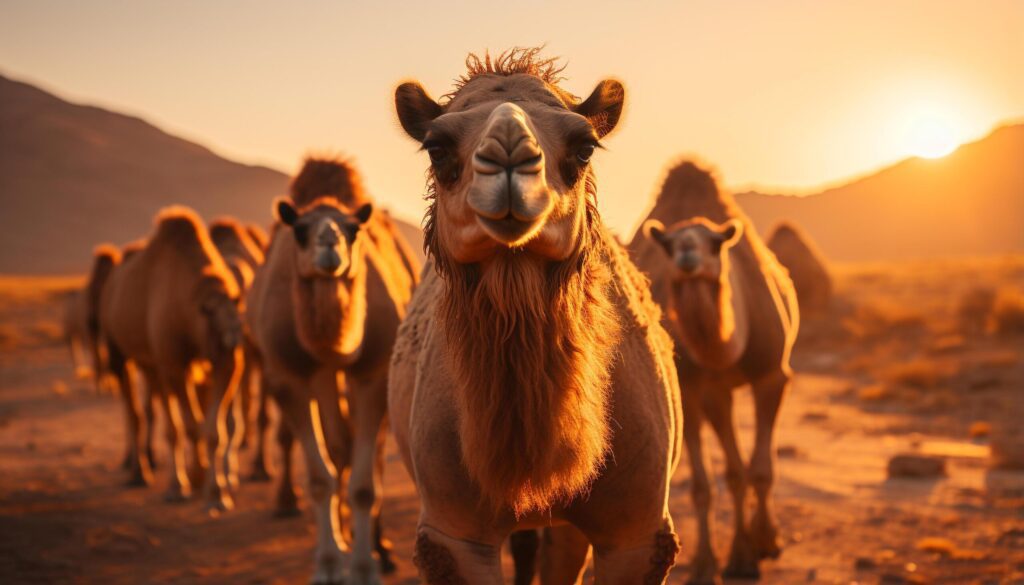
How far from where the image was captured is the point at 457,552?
139 inches

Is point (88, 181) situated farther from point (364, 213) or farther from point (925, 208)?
point (364, 213)

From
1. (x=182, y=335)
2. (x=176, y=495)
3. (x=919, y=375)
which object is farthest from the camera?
(x=919, y=375)

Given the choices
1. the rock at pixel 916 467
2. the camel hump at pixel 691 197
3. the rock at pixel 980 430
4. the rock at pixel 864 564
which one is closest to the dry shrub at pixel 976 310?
the rock at pixel 980 430

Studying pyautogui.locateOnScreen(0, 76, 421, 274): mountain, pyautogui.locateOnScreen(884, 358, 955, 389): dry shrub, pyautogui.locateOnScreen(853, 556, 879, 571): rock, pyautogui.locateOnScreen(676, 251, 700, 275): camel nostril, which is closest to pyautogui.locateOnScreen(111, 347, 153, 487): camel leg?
pyautogui.locateOnScreen(676, 251, 700, 275): camel nostril

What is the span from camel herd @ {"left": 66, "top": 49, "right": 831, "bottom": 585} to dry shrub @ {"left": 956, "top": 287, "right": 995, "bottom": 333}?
51.6ft

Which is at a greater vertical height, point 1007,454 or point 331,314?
point 331,314

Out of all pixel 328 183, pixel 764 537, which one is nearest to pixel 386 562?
pixel 764 537

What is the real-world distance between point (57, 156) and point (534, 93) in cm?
14915

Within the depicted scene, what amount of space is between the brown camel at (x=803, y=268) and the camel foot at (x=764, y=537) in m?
14.2

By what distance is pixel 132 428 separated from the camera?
38.8 feet

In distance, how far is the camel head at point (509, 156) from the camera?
2754 mm

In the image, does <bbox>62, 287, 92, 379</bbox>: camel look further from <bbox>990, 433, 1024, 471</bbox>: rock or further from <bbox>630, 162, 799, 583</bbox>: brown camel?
<bbox>990, 433, 1024, 471</bbox>: rock

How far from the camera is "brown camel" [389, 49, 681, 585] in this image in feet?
9.88

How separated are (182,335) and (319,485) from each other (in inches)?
161
